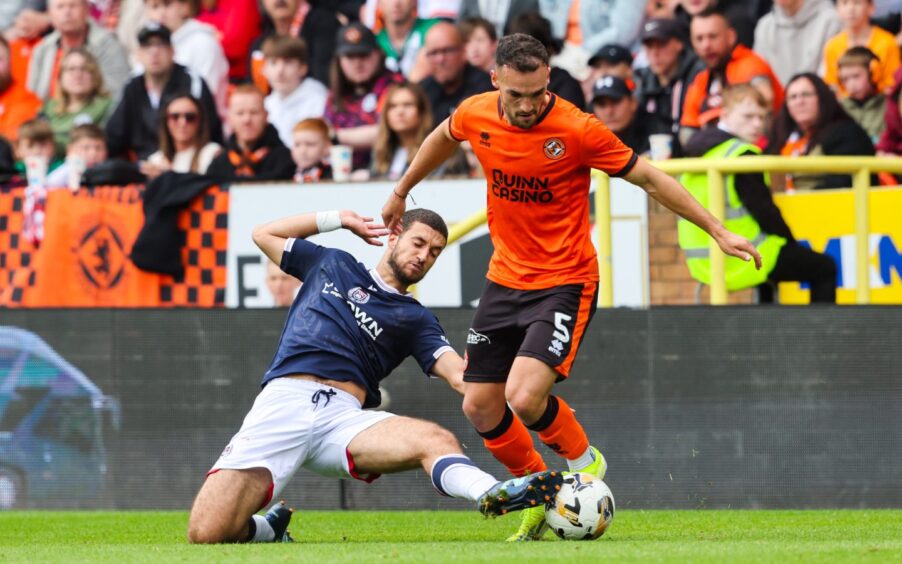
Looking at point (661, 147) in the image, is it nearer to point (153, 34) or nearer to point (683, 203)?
point (683, 203)

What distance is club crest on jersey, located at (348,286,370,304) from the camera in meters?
8.48

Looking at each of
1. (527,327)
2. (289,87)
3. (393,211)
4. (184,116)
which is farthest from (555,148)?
(289,87)

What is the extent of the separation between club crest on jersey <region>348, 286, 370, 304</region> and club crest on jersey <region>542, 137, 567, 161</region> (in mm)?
1282

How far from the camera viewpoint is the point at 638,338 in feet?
34.3

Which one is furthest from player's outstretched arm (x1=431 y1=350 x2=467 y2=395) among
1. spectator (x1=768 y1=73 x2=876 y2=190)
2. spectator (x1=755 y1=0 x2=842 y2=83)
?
spectator (x1=755 y1=0 x2=842 y2=83)

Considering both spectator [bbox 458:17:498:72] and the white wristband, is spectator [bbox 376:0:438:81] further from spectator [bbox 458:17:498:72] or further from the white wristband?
the white wristband

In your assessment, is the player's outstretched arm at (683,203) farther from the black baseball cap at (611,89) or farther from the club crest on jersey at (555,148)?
the black baseball cap at (611,89)

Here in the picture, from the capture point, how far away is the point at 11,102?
1567cm

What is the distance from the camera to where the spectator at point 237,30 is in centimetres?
→ 1530

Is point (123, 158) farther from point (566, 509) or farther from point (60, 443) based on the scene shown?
point (566, 509)

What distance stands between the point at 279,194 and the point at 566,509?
504 cm

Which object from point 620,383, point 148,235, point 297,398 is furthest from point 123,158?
point 297,398

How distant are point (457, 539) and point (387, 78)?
20.6 feet

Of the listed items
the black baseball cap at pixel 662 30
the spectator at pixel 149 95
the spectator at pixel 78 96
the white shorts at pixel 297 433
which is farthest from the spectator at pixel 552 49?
the white shorts at pixel 297 433
